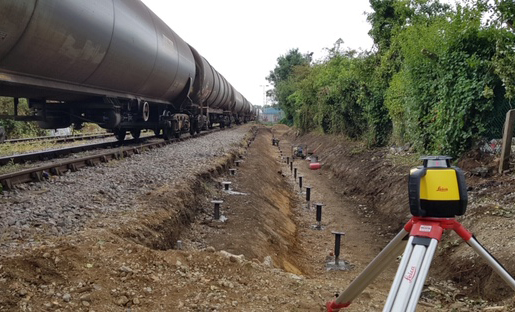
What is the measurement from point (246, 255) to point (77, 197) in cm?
245

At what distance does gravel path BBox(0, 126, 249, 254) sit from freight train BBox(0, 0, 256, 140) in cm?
162

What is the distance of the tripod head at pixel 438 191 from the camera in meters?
1.39

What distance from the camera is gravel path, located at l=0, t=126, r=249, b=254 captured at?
12.7 ft

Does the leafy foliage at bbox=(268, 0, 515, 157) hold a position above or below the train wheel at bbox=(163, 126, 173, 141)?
above

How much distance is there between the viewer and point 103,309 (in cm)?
255

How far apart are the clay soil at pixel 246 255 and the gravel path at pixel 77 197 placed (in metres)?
0.30

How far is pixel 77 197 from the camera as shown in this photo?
5.25 metres

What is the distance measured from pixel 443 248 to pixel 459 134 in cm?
302

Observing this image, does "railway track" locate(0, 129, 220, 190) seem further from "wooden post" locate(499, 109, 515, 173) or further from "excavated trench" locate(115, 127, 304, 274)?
"wooden post" locate(499, 109, 515, 173)

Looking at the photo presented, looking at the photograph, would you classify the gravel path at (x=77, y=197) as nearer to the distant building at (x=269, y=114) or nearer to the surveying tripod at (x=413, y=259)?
the surveying tripod at (x=413, y=259)

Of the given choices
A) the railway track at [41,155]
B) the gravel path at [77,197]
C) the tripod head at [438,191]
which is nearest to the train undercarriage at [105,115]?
the railway track at [41,155]

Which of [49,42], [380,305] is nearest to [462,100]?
[380,305]

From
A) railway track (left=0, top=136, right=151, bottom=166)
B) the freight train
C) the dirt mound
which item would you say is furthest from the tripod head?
railway track (left=0, top=136, right=151, bottom=166)

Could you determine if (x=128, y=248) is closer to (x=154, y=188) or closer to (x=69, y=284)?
(x=69, y=284)
